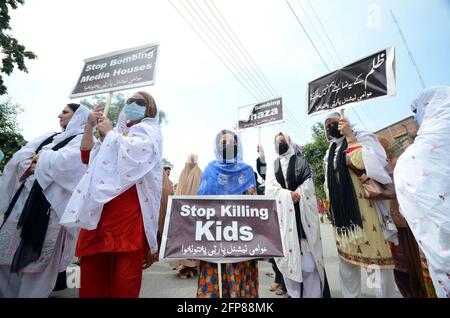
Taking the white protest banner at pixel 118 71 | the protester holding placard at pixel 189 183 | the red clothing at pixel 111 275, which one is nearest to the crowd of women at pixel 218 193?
the red clothing at pixel 111 275

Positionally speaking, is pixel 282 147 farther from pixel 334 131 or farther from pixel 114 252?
pixel 114 252

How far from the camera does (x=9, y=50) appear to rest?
8.27 m

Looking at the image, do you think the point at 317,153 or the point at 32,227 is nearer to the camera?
the point at 32,227

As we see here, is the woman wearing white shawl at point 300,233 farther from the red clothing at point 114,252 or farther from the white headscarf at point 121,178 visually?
the red clothing at point 114,252

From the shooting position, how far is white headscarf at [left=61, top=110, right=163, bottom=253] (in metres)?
1.55

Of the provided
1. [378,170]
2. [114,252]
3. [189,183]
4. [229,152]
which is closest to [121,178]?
[114,252]

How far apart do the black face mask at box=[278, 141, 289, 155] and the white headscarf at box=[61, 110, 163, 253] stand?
1.85 metres

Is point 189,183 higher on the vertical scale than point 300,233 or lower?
higher

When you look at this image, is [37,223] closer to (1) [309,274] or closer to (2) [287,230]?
(2) [287,230]

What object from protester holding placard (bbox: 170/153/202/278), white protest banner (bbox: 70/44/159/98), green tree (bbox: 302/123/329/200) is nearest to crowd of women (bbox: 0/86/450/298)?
white protest banner (bbox: 70/44/159/98)

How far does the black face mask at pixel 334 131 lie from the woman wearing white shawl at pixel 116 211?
2197 mm

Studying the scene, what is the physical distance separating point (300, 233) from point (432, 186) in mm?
Result: 1444
